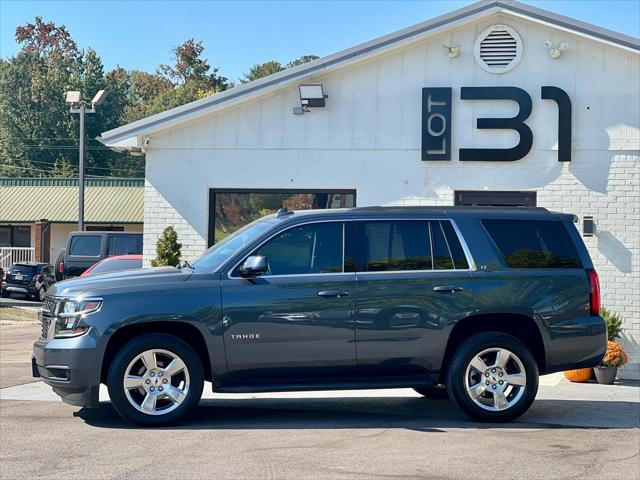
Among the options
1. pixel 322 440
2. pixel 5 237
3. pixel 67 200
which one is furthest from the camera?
pixel 5 237

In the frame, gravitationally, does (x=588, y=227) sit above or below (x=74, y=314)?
above

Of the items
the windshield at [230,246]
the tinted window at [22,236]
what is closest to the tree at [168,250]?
the windshield at [230,246]

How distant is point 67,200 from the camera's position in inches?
1655

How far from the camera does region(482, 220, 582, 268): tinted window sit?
892 cm

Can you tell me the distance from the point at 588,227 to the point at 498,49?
3.00 meters

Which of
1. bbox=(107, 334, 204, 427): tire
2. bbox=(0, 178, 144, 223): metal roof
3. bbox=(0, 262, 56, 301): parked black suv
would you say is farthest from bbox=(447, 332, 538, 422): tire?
bbox=(0, 178, 144, 223): metal roof

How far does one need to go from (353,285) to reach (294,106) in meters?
6.01

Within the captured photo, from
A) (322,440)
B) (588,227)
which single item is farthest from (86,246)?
(322,440)

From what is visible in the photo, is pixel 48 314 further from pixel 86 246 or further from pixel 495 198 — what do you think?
pixel 86 246

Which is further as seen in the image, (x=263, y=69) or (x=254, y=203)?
(x=263, y=69)

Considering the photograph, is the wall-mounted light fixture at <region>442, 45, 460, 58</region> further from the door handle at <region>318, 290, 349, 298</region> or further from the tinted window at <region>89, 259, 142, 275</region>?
the tinted window at <region>89, 259, 142, 275</region>

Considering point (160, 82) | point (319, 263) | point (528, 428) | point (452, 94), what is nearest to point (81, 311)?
point (319, 263)

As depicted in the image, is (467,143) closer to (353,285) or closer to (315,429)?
(353,285)

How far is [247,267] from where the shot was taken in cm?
830
